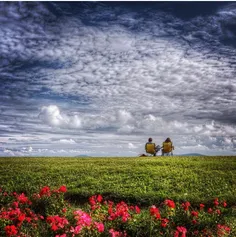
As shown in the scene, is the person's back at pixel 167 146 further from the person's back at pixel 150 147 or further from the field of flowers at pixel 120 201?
the field of flowers at pixel 120 201

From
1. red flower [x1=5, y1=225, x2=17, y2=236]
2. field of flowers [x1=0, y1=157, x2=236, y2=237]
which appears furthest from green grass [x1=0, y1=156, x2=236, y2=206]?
red flower [x1=5, y1=225, x2=17, y2=236]

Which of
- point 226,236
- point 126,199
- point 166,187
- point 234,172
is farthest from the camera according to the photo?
point 234,172

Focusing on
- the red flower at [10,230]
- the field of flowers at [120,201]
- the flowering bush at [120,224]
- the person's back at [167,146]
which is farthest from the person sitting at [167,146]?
the red flower at [10,230]

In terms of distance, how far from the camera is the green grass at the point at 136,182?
932 cm

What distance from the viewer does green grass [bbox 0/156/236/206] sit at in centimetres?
932

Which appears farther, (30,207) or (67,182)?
(67,182)

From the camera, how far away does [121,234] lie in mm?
5645

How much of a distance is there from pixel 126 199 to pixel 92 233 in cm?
408

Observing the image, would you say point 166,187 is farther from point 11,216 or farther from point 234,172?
point 11,216

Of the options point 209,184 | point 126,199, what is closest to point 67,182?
point 126,199

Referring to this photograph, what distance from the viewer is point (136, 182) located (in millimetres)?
10875

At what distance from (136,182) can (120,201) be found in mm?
1753

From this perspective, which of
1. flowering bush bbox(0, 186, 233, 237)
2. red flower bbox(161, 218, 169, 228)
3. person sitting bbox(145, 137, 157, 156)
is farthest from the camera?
person sitting bbox(145, 137, 157, 156)

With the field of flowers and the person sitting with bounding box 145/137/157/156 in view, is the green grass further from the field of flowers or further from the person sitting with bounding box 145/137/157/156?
the person sitting with bounding box 145/137/157/156
